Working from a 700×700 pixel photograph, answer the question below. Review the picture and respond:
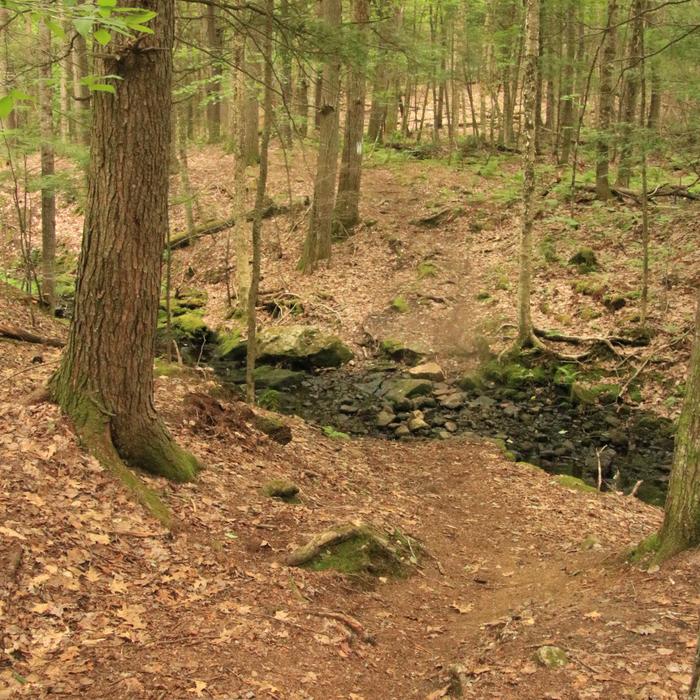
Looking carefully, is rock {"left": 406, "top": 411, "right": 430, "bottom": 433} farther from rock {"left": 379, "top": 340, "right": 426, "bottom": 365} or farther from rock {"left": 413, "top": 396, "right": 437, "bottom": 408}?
rock {"left": 379, "top": 340, "right": 426, "bottom": 365}

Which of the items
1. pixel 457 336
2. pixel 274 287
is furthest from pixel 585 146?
pixel 274 287

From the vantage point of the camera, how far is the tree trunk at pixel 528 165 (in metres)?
13.1

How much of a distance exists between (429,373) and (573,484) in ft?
16.7

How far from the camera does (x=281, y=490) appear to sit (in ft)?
22.6

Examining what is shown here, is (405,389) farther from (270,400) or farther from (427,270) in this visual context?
(427,270)

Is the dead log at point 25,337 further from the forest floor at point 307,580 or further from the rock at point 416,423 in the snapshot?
the rock at point 416,423

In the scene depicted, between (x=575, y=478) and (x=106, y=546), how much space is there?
7.24 meters

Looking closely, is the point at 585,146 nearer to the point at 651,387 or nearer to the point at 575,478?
the point at 651,387

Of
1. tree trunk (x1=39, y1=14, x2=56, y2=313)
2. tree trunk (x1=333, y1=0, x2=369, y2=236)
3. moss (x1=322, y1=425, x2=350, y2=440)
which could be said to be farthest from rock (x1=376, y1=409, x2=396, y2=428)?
tree trunk (x1=333, y1=0, x2=369, y2=236)

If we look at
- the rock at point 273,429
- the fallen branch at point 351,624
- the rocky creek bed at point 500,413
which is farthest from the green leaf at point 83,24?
the rocky creek bed at point 500,413

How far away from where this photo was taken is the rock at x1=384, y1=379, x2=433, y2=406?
13133 mm

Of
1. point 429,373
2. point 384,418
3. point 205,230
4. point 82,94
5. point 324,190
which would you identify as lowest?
point 384,418

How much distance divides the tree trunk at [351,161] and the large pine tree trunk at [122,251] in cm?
1322

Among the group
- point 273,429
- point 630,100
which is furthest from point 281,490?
point 630,100
